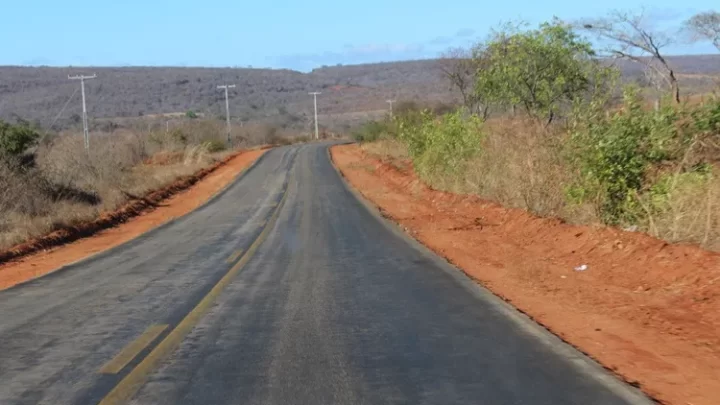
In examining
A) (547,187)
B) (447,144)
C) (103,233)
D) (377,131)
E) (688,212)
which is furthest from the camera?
(377,131)

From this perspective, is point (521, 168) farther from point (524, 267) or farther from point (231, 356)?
point (231, 356)

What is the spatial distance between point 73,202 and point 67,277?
46.9ft

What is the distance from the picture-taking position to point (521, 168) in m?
19.0

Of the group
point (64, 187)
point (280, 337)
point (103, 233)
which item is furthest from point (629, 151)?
point (64, 187)

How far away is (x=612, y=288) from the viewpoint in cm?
1070

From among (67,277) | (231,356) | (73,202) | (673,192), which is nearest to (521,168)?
(673,192)

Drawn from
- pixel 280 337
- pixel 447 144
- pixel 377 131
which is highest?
pixel 447 144

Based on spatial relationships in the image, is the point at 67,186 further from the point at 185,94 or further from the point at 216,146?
the point at 185,94

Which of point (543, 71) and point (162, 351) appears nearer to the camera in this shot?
point (162, 351)

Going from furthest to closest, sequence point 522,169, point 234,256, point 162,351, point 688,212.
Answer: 1. point 522,169
2. point 234,256
3. point 688,212
4. point 162,351

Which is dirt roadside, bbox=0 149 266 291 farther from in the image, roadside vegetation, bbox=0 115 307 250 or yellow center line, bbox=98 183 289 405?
yellow center line, bbox=98 183 289 405

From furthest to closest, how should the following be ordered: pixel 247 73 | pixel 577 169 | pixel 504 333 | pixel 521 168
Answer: pixel 247 73 → pixel 521 168 → pixel 577 169 → pixel 504 333

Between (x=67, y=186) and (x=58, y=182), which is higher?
(x=58, y=182)

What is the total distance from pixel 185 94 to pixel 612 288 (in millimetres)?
148951
